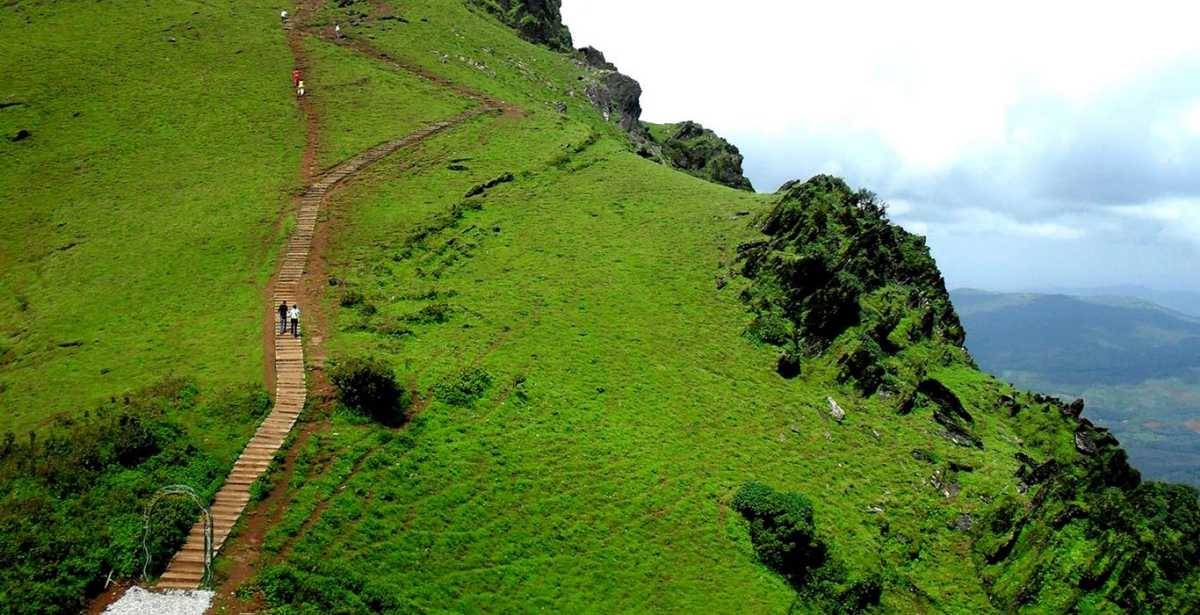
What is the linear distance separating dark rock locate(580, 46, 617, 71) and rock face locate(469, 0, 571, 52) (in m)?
3.53

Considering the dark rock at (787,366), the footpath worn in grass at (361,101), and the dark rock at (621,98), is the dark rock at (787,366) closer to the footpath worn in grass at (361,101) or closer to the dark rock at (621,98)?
the footpath worn in grass at (361,101)

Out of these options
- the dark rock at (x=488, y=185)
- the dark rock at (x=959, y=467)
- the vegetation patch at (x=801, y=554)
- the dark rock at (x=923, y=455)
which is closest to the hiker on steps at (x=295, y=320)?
the dark rock at (x=488, y=185)

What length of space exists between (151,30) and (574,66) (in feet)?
170

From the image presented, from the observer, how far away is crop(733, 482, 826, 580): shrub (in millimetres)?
31672

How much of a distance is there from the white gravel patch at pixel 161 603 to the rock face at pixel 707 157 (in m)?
80.6

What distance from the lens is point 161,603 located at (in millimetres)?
23594

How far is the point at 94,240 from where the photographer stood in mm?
52156

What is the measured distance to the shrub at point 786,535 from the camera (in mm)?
31672

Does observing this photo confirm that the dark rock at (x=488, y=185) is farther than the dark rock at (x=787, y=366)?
Yes

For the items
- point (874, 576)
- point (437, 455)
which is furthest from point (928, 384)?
point (437, 455)

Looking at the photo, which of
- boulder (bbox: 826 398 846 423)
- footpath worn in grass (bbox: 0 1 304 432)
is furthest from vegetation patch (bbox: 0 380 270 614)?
boulder (bbox: 826 398 846 423)

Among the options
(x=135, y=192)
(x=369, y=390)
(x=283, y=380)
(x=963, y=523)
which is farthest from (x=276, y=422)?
(x=135, y=192)

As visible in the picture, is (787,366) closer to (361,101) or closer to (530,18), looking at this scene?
(361,101)

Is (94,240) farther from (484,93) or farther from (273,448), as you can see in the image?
(484,93)
